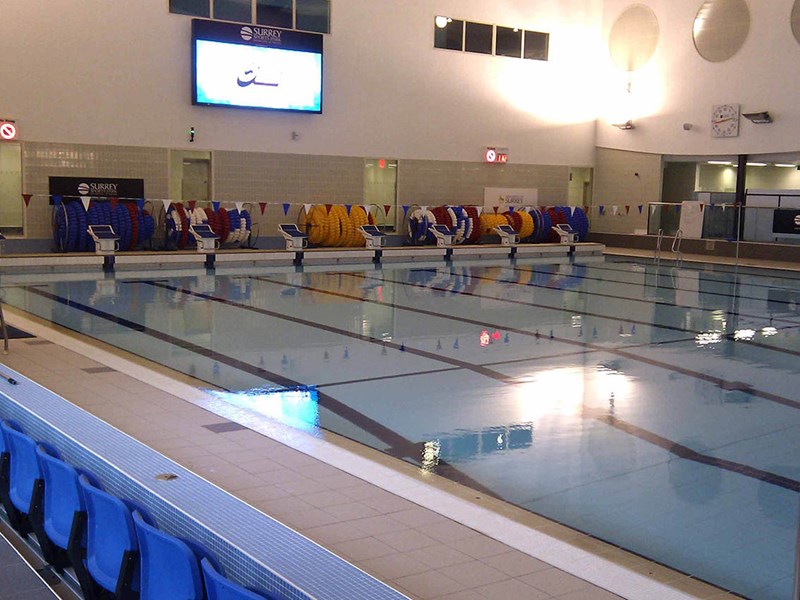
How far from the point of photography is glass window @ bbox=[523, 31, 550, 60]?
74.8 feet

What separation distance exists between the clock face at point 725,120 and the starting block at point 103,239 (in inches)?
556

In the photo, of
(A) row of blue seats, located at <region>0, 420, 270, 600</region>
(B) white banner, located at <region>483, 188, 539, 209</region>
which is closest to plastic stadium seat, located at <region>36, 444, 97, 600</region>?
(A) row of blue seats, located at <region>0, 420, 270, 600</region>

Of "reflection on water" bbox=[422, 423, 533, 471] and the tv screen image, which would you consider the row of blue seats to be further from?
the tv screen image

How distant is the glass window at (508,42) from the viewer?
73.0ft

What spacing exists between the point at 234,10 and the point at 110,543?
1700 centimetres

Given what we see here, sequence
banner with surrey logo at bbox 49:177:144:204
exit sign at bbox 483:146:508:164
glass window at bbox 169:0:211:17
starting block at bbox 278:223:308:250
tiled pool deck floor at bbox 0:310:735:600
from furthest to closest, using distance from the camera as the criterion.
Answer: exit sign at bbox 483:146:508:164
starting block at bbox 278:223:308:250
glass window at bbox 169:0:211:17
banner with surrey logo at bbox 49:177:144:204
tiled pool deck floor at bbox 0:310:735:600

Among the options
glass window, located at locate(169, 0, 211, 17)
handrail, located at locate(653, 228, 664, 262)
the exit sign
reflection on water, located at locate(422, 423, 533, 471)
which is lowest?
reflection on water, located at locate(422, 423, 533, 471)

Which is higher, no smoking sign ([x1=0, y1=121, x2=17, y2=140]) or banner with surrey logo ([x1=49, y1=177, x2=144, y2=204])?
no smoking sign ([x1=0, y1=121, x2=17, y2=140])

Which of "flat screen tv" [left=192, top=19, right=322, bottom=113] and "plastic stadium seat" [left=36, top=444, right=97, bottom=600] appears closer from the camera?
"plastic stadium seat" [left=36, top=444, right=97, bottom=600]

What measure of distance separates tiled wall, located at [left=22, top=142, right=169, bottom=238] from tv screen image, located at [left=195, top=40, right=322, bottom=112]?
169cm

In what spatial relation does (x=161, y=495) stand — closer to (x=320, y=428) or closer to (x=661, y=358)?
(x=320, y=428)

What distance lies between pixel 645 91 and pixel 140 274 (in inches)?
568

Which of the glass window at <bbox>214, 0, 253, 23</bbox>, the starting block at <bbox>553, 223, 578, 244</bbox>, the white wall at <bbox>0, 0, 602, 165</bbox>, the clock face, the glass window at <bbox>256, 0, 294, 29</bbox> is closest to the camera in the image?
the white wall at <bbox>0, 0, 602, 165</bbox>

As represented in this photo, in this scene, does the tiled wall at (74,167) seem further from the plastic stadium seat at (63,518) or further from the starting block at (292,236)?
the plastic stadium seat at (63,518)
